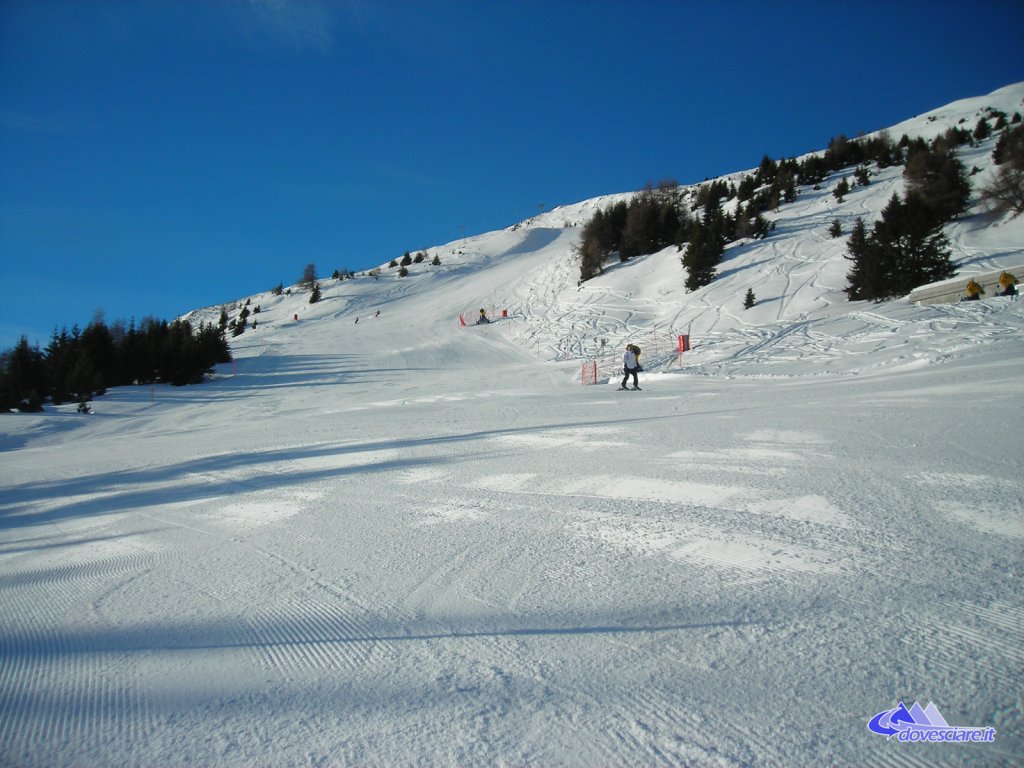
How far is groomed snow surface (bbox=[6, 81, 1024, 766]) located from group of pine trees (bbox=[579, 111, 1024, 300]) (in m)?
16.1

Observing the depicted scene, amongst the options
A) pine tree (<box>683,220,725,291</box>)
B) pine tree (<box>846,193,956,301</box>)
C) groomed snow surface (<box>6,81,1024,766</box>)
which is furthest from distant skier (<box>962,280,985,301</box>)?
pine tree (<box>683,220,725,291</box>)

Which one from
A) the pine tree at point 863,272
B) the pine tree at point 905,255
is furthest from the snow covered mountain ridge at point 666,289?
the pine tree at point 905,255

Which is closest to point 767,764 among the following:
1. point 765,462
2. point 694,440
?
point 765,462

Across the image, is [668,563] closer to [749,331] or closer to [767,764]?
[767,764]

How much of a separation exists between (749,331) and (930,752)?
2428 cm

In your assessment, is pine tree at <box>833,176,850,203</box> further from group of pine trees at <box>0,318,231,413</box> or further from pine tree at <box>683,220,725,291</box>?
group of pine trees at <box>0,318,231,413</box>

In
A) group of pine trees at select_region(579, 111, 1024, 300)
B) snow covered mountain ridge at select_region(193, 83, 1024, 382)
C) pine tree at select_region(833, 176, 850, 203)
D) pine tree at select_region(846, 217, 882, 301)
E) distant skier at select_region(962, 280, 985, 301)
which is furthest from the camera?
pine tree at select_region(833, 176, 850, 203)

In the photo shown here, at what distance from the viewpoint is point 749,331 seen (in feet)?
78.4

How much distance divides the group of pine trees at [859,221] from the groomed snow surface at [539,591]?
1611cm

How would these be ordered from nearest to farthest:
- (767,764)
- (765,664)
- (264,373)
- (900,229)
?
1. (767,764)
2. (765,664)
3. (900,229)
4. (264,373)

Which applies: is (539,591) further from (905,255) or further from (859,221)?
(859,221)

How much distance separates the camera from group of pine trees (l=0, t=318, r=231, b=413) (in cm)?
2286

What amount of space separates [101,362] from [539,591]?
103ft

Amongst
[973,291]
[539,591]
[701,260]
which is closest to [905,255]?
[973,291]
